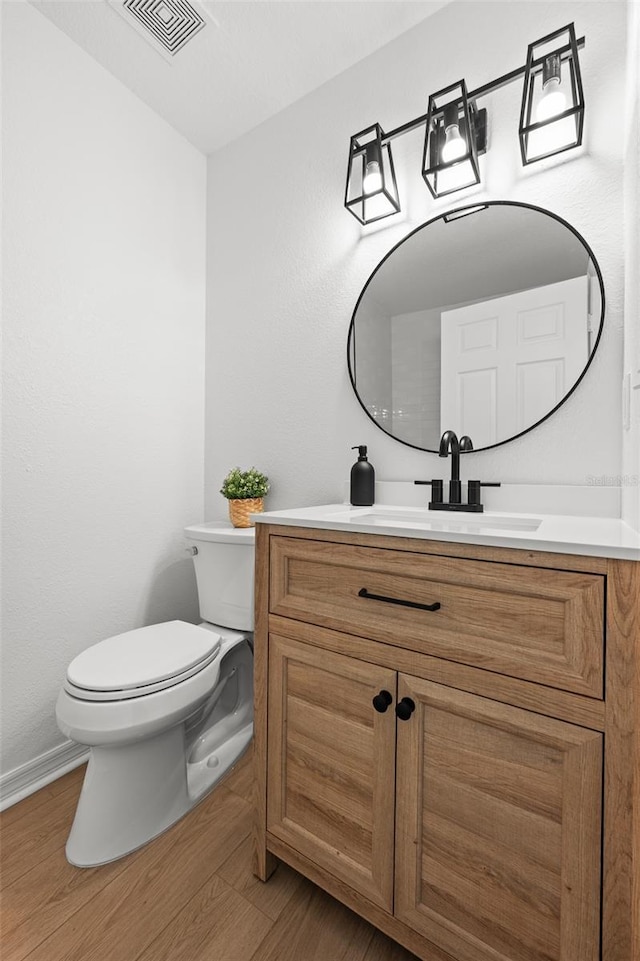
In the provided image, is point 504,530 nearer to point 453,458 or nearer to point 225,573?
point 453,458

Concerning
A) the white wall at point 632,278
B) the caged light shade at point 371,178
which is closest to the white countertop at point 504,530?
the white wall at point 632,278

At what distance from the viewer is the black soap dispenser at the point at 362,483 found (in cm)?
144

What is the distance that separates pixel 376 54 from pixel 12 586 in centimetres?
215

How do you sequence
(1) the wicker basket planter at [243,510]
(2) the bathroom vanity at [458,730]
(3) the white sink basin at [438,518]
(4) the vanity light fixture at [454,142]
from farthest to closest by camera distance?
(1) the wicker basket planter at [243,510], (4) the vanity light fixture at [454,142], (3) the white sink basin at [438,518], (2) the bathroom vanity at [458,730]

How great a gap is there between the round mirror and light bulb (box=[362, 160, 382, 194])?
0.20 m

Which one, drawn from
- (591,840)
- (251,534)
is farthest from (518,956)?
(251,534)

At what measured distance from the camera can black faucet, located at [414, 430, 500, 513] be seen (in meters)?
1.24

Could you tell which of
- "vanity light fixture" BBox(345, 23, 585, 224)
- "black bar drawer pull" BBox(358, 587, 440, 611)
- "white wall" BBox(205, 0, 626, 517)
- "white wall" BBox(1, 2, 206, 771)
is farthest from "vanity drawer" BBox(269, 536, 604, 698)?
"vanity light fixture" BBox(345, 23, 585, 224)

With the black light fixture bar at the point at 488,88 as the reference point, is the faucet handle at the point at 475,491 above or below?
below

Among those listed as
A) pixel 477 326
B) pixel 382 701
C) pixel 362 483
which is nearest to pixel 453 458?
pixel 362 483

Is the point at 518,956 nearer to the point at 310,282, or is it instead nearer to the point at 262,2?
the point at 310,282

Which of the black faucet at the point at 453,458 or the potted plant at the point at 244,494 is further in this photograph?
the potted plant at the point at 244,494

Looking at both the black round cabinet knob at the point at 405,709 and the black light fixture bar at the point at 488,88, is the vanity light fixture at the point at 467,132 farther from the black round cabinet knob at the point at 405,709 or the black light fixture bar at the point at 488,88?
the black round cabinet knob at the point at 405,709

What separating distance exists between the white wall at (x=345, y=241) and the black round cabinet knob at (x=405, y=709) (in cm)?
71
